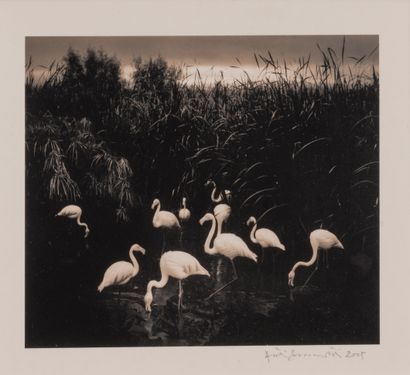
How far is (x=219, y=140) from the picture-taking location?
8.03 ft

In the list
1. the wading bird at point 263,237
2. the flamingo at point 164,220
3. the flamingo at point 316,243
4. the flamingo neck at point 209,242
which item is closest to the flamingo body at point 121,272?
the flamingo at point 164,220

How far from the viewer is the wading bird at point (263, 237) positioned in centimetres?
242

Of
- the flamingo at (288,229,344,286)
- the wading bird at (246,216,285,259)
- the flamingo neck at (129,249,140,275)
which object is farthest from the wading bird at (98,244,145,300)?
the flamingo at (288,229,344,286)

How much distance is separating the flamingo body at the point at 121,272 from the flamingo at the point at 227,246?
1.03 feet

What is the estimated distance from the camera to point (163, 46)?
7.93 ft

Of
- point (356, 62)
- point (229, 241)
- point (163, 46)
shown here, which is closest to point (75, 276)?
point (229, 241)

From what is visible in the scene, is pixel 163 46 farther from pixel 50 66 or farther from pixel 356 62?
pixel 356 62

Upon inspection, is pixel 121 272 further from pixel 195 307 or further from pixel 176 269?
pixel 195 307

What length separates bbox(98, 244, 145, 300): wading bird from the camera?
2.40m

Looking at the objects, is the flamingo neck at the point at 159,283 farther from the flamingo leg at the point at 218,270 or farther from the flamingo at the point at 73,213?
the flamingo at the point at 73,213

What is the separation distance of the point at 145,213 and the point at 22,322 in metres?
0.75

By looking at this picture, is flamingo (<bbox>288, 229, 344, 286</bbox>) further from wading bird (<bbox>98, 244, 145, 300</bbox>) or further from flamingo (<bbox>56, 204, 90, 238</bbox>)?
flamingo (<bbox>56, 204, 90, 238</bbox>)
